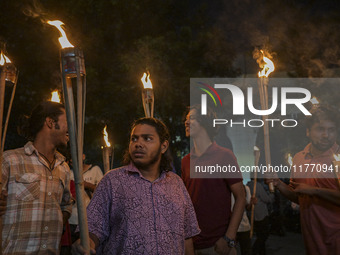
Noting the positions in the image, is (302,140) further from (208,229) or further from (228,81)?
(208,229)

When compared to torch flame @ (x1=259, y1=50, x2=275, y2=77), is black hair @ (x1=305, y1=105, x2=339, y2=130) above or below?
below

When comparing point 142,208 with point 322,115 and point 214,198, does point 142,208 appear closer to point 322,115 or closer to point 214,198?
point 214,198

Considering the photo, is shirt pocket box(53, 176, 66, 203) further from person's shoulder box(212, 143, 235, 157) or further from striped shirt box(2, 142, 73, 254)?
person's shoulder box(212, 143, 235, 157)

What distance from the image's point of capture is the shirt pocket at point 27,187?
139 inches

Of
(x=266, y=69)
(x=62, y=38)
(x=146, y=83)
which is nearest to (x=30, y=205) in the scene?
(x=146, y=83)

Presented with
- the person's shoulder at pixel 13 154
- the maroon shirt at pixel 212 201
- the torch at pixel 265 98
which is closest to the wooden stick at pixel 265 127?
the torch at pixel 265 98

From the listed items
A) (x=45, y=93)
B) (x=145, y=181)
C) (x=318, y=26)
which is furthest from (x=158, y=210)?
(x=318, y=26)

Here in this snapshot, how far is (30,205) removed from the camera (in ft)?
11.7

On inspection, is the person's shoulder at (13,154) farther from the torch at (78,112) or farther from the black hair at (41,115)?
the torch at (78,112)

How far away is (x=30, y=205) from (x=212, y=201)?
174 cm

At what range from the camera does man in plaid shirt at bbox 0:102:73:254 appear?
347 centimetres

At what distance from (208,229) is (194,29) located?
13620 millimetres

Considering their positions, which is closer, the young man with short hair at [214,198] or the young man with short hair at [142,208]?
the young man with short hair at [142,208]

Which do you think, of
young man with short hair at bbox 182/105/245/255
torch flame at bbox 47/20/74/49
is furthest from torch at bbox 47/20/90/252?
young man with short hair at bbox 182/105/245/255
